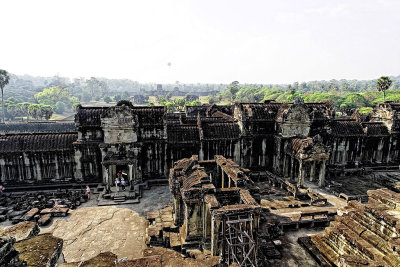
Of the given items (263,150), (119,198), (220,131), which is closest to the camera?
(119,198)

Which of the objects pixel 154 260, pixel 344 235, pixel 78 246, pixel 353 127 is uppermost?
pixel 353 127

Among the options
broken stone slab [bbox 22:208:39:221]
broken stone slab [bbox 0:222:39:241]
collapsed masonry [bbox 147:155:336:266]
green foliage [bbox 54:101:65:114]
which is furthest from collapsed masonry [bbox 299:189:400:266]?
green foliage [bbox 54:101:65:114]

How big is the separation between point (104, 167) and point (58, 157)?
15.1 feet

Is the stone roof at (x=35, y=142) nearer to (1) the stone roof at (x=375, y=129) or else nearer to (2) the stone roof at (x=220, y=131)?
(2) the stone roof at (x=220, y=131)

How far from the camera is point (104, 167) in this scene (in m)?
22.2

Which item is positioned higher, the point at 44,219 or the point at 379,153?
the point at 379,153

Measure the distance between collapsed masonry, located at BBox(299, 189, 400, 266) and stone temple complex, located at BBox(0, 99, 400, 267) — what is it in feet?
0.19

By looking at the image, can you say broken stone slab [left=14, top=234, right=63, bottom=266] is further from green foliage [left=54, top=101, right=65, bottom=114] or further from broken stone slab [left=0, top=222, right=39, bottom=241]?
green foliage [left=54, top=101, right=65, bottom=114]

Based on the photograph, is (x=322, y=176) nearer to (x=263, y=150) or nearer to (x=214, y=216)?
(x=263, y=150)

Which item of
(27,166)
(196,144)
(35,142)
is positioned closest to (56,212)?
(27,166)

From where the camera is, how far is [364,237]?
13.7 metres

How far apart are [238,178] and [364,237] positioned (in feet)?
23.7

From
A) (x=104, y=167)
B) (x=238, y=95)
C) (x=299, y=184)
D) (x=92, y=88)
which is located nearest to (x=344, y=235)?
(x=299, y=184)

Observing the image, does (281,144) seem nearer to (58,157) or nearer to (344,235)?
(344,235)
